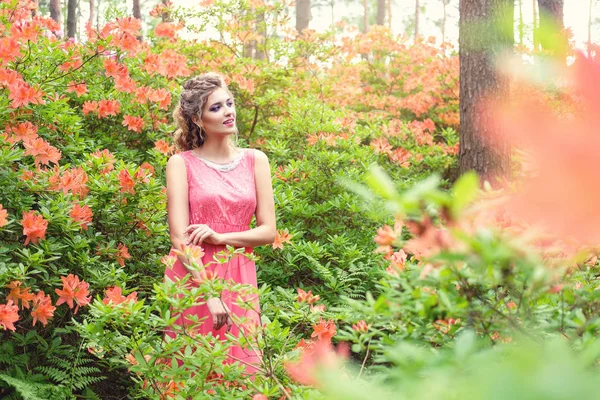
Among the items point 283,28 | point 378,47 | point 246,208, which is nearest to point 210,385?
point 246,208

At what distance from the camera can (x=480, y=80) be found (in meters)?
5.20

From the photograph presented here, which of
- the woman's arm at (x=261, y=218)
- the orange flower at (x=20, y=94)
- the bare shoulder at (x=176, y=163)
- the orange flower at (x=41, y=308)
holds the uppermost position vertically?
the orange flower at (x=20, y=94)

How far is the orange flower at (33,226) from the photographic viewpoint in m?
3.05

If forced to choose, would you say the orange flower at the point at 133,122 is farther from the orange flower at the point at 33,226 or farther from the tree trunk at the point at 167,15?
the tree trunk at the point at 167,15

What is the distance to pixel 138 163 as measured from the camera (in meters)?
4.63

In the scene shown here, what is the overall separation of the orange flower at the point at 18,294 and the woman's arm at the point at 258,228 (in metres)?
0.82

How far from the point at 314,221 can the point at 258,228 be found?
1854 millimetres

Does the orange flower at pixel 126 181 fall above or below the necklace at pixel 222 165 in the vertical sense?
below

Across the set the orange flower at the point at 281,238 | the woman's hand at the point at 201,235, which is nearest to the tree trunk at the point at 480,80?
the orange flower at the point at 281,238

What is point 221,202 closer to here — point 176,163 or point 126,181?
point 176,163

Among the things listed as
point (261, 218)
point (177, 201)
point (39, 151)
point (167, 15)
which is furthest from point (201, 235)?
point (167, 15)

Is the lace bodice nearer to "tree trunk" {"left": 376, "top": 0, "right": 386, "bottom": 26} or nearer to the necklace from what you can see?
the necklace

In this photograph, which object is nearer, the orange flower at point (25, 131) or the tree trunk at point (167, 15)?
Answer: the orange flower at point (25, 131)

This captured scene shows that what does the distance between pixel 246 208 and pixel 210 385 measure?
1.09 meters
